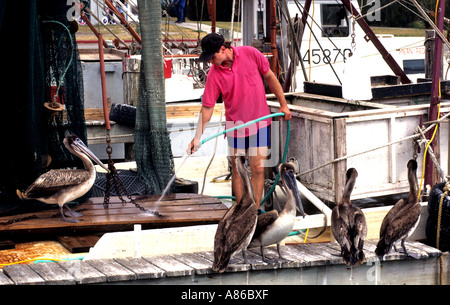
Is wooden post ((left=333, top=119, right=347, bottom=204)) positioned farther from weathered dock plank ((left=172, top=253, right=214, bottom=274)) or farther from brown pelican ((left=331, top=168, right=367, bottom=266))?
weathered dock plank ((left=172, top=253, right=214, bottom=274))

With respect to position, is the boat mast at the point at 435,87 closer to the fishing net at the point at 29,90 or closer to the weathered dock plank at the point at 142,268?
the weathered dock plank at the point at 142,268

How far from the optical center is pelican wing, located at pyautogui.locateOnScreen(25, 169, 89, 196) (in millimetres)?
7946

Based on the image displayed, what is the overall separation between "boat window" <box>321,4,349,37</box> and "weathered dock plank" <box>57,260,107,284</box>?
1270 cm

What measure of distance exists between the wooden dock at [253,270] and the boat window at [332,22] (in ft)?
38.0

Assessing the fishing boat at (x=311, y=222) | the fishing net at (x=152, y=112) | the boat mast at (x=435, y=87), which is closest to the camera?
the fishing boat at (x=311, y=222)

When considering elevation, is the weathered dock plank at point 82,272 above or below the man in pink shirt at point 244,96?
below

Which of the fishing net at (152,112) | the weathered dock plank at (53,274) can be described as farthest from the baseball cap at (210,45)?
the weathered dock plank at (53,274)

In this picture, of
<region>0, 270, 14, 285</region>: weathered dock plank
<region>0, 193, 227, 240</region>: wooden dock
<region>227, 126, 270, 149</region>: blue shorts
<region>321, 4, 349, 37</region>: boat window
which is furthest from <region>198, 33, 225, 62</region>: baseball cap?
<region>321, 4, 349, 37</region>: boat window

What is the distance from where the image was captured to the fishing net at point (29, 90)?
8359 mm

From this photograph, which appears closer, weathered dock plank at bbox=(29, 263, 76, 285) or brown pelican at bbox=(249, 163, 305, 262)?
weathered dock plank at bbox=(29, 263, 76, 285)

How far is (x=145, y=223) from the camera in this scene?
798cm

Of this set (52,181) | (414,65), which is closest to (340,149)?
(52,181)
